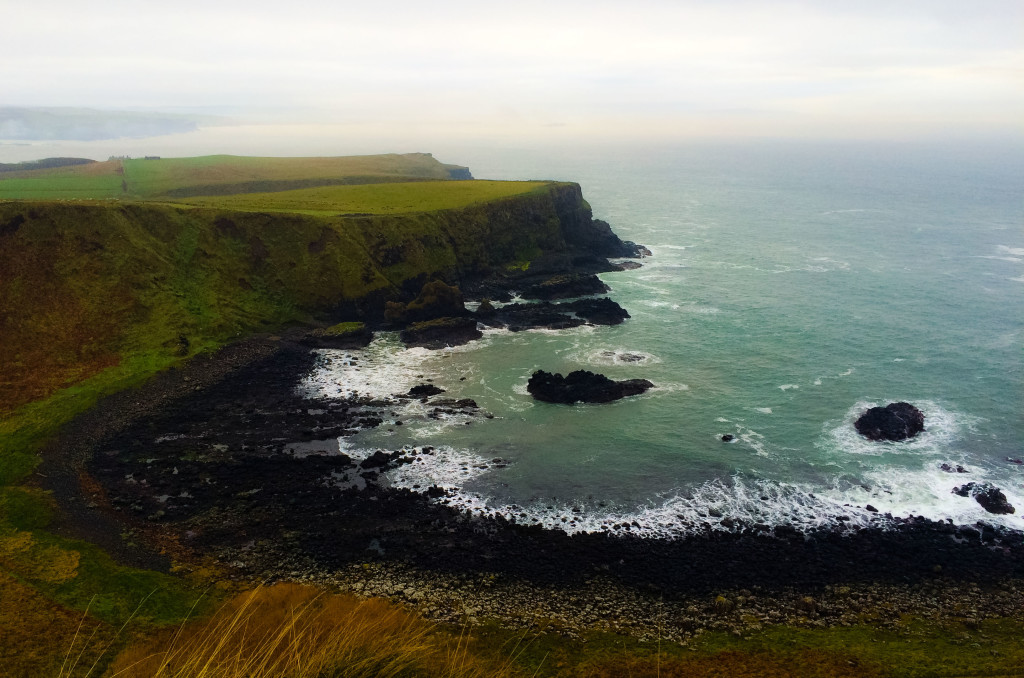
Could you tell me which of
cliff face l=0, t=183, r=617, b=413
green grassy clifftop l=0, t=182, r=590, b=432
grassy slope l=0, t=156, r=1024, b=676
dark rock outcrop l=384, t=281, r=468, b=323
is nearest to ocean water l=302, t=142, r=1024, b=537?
dark rock outcrop l=384, t=281, r=468, b=323

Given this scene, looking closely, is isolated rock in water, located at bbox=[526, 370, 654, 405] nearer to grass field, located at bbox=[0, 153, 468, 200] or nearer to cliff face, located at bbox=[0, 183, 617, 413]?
cliff face, located at bbox=[0, 183, 617, 413]

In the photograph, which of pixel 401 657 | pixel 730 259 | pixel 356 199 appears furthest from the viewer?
pixel 730 259

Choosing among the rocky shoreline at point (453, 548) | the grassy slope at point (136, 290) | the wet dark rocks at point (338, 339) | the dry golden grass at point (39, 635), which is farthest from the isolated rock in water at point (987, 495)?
the wet dark rocks at point (338, 339)

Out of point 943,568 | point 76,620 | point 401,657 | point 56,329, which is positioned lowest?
point 943,568

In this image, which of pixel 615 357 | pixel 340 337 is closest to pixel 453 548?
→ pixel 615 357

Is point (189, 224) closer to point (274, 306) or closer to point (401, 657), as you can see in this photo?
point (274, 306)

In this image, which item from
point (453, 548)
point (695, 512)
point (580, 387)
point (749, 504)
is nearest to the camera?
point (453, 548)

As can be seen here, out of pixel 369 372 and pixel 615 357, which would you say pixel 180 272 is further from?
pixel 615 357

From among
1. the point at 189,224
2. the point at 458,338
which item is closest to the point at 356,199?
the point at 189,224
